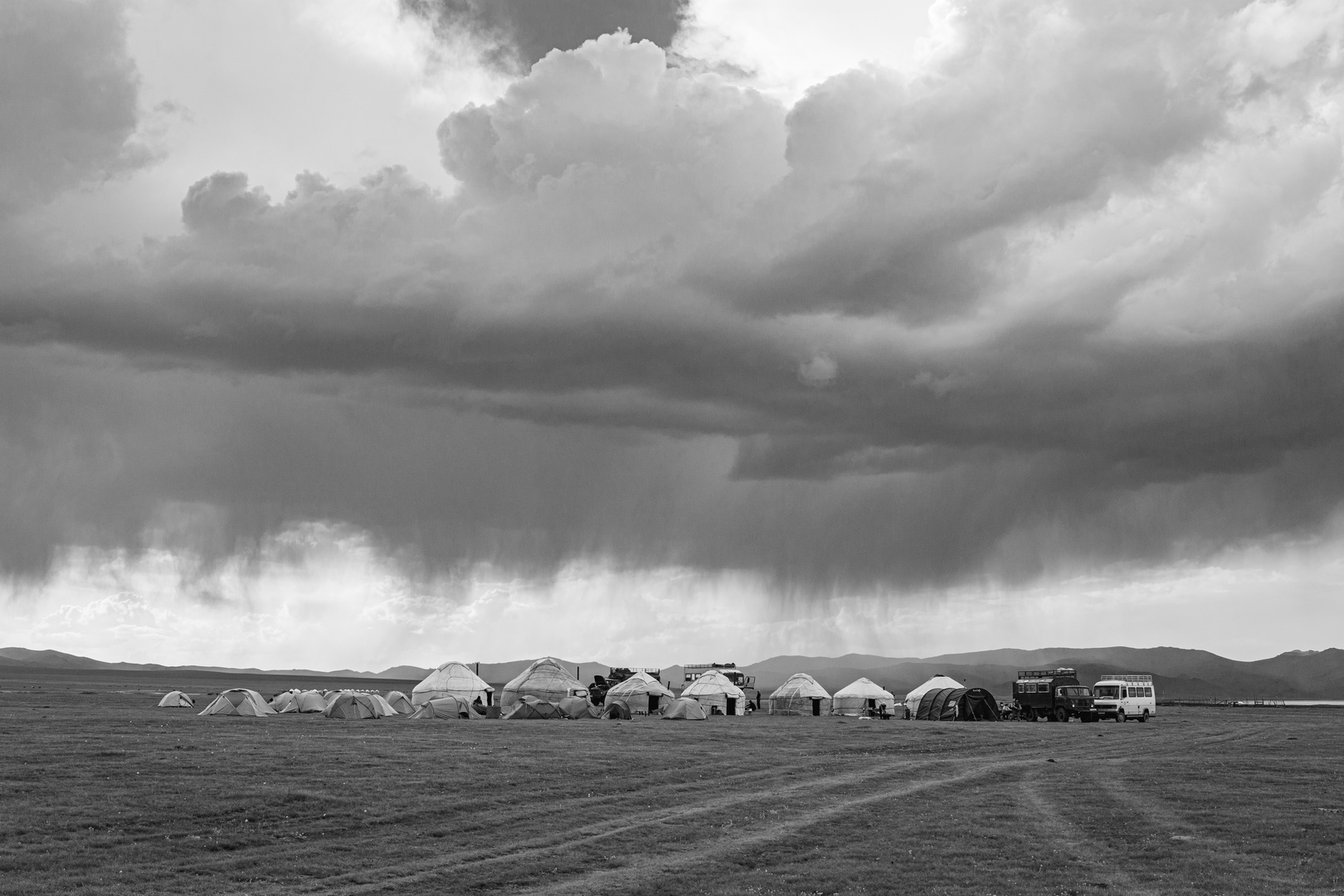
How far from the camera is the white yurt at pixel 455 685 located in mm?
119188

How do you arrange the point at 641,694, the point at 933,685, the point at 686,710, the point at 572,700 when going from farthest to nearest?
the point at 933,685 < the point at 641,694 < the point at 686,710 < the point at 572,700

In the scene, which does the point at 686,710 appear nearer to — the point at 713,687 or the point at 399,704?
the point at 713,687

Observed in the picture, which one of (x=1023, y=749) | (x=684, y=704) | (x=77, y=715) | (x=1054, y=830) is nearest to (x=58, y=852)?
(x=1054, y=830)

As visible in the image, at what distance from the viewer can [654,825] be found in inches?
1411

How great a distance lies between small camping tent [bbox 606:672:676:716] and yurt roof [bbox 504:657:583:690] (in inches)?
180

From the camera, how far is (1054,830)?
3559 centimetres

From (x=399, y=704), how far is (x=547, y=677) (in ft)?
50.8

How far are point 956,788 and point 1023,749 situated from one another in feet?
75.0

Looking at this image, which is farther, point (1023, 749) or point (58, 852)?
point (1023, 749)

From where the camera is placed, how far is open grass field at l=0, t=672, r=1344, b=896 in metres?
28.3

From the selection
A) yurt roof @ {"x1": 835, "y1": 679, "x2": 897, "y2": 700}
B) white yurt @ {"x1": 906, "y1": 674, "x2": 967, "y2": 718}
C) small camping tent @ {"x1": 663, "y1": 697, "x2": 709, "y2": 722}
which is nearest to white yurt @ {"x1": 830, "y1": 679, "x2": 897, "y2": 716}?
yurt roof @ {"x1": 835, "y1": 679, "x2": 897, "y2": 700}

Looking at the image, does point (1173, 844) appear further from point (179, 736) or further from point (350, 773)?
point (179, 736)

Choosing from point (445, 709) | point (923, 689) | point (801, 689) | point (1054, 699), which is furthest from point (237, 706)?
point (1054, 699)

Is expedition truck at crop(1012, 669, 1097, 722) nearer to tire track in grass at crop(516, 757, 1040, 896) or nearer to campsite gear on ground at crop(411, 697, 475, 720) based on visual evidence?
campsite gear on ground at crop(411, 697, 475, 720)
